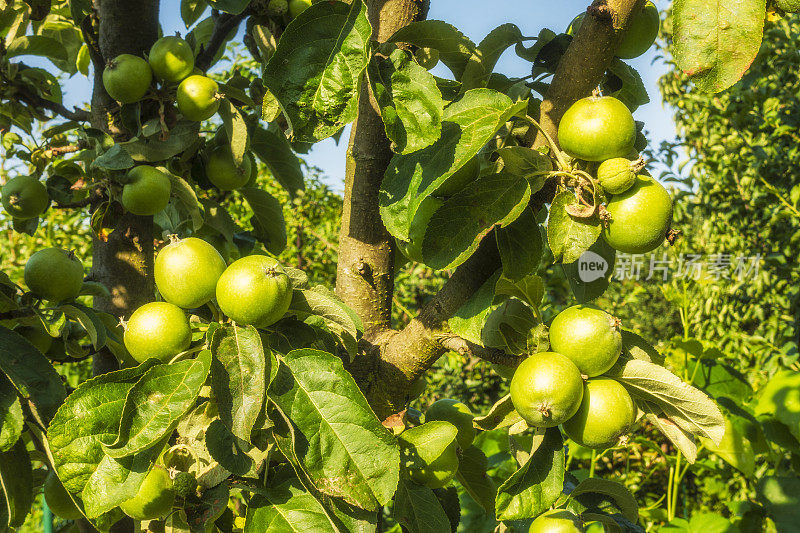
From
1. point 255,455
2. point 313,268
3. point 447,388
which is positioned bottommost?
point 447,388

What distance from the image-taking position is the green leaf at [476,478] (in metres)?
1.06

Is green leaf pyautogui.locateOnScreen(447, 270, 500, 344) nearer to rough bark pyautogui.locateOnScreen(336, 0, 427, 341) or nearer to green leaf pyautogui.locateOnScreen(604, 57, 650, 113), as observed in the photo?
rough bark pyautogui.locateOnScreen(336, 0, 427, 341)

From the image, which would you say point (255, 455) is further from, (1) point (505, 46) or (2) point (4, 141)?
(2) point (4, 141)

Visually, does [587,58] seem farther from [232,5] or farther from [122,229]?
[122,229]

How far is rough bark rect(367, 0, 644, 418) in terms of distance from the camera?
0.75m

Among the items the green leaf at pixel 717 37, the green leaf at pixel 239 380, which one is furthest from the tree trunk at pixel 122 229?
the green leaf at pixel 717 37

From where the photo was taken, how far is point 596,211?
2.40 feet

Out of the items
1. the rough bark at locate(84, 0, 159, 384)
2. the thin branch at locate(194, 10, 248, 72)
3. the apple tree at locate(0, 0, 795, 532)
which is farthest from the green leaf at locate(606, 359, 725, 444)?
the thin branch at locate(194, 10, 248, 72)

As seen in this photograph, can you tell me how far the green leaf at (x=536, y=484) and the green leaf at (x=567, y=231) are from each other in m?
0.26

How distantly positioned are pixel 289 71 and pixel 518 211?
0.99 feet

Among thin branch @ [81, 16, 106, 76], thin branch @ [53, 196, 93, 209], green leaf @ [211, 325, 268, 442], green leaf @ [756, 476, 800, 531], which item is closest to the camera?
green leaf @ [211, 325, 268, 442]

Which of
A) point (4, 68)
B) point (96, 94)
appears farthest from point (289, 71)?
point (4, 68)

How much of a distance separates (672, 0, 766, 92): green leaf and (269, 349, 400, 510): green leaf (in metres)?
0.48

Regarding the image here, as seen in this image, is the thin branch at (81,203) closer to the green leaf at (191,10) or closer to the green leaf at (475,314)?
the green leaf at (191,10)
